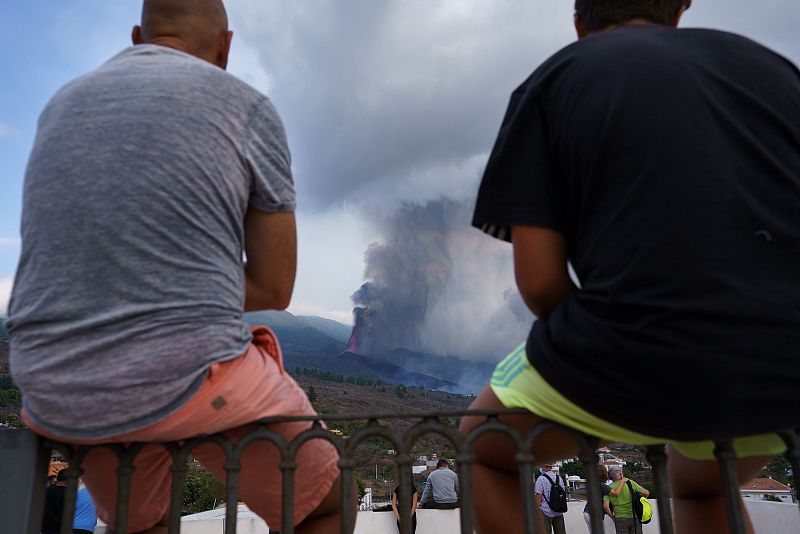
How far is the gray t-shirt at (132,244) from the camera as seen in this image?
4.04 feet

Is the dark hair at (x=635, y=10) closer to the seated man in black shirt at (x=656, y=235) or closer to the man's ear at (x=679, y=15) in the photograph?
the man's ear at (x=679, y=15)

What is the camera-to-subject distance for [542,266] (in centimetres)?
133

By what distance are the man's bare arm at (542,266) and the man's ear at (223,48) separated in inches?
43.1

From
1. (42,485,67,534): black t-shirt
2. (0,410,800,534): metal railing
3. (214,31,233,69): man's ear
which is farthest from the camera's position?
(42,485,67,534): black t-shirt

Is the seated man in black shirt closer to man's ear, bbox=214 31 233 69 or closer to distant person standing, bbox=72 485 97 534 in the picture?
man's ear, bbox=214 31 233 69

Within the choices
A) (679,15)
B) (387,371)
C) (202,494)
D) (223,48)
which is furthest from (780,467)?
(387,371)

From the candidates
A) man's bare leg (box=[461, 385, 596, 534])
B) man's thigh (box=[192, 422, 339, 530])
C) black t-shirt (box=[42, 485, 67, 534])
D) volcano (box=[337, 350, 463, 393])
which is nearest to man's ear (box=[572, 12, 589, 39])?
man's bare leg (box=[461, 385, 596, 534])

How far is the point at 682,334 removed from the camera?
109cm

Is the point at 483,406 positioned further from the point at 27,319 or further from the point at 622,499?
the point at 622,499

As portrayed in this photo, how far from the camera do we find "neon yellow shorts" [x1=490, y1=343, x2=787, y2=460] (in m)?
1.27

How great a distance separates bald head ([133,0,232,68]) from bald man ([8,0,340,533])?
0.16 m

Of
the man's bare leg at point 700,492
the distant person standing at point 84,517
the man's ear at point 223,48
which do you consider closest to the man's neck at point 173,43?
the man's ear at point 223,48

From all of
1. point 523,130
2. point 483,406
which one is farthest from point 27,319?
point 523,130

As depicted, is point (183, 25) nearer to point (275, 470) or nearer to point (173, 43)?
point (173, 43)
